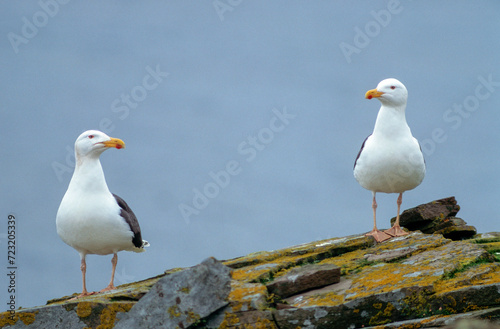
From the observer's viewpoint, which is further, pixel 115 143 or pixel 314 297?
pixel 115 143

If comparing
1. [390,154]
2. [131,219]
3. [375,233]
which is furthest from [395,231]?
[131,219]

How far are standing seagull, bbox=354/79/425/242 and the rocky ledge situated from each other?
2.25 meters

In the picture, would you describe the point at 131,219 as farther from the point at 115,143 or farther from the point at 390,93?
the point at 390,93

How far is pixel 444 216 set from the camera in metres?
15.2

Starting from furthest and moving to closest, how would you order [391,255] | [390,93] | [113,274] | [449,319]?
[390,93]
[113,274]
[391,255]
[449,319]

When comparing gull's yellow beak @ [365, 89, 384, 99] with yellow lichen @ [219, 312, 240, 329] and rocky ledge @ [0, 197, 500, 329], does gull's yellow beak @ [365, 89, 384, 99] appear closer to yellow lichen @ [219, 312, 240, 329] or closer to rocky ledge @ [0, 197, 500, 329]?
rocky ledge @ [0, 197, 500, 329]

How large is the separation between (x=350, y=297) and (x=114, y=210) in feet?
17.4

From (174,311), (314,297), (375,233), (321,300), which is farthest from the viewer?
(375,233)

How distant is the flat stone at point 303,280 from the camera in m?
10.2

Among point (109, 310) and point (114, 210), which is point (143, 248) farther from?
point (109, 310)

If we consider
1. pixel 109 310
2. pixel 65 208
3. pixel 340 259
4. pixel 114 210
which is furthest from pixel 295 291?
pixel 65 208

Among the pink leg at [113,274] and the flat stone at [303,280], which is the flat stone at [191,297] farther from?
the pink leg at [113,274]

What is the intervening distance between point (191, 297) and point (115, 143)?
A: 4717mm

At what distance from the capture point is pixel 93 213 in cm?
1254
